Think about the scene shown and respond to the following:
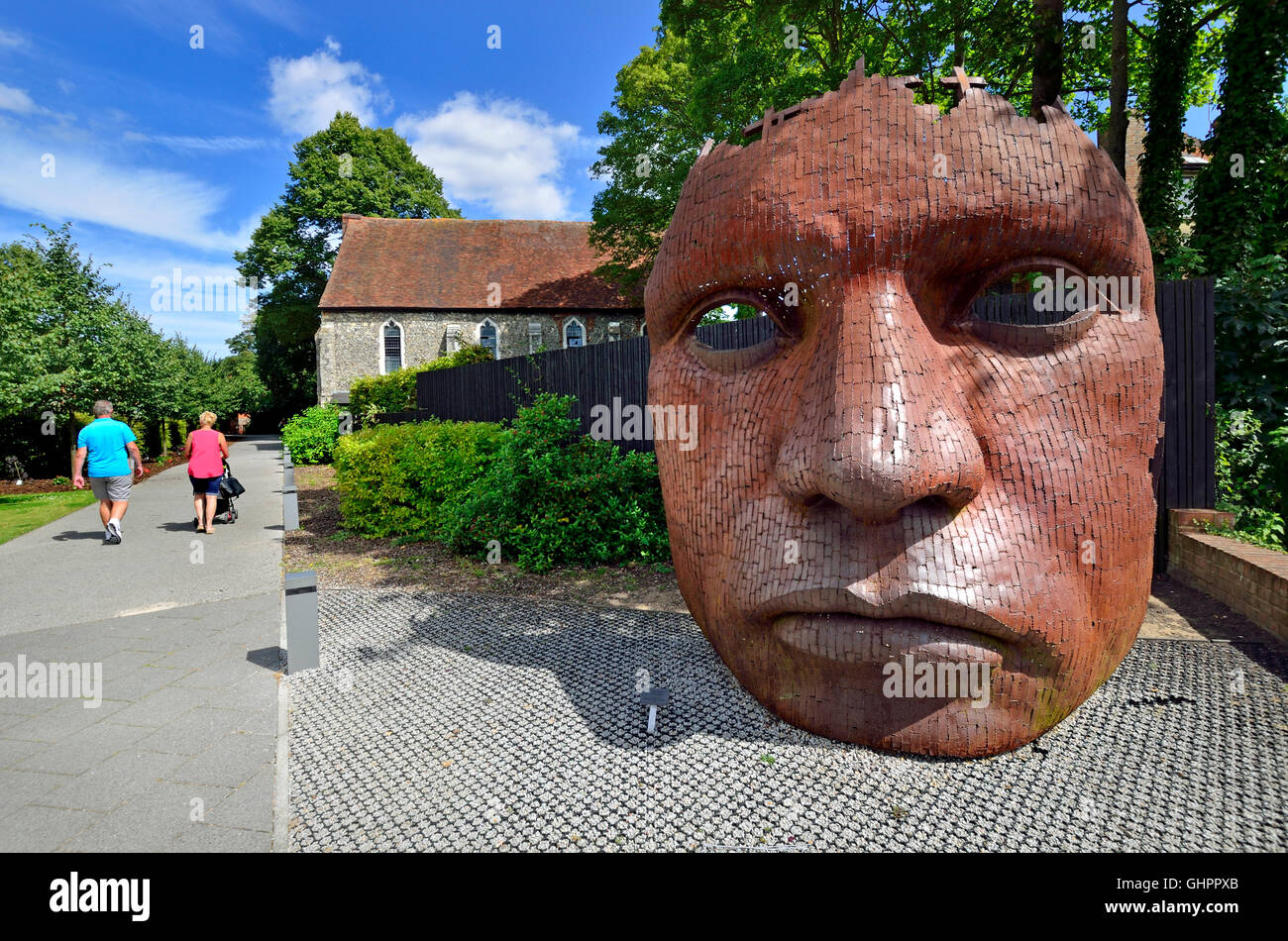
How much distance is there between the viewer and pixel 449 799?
2.94m

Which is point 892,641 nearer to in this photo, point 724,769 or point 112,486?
point 724,769

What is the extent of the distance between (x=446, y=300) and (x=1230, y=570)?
30725 millimetres

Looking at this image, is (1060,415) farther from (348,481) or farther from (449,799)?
(348,481)

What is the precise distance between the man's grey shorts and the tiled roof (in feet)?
75.1

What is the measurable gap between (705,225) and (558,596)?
4574mm

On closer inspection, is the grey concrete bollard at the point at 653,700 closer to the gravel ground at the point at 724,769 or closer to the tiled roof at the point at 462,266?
the gravel ground at the point at 724,769

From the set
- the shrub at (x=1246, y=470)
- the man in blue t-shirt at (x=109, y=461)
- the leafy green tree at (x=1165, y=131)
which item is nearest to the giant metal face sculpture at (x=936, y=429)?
the shrub at (x=1246, y=470)

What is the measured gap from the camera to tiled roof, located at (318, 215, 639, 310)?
30.8 meters

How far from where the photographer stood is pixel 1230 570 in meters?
5.35

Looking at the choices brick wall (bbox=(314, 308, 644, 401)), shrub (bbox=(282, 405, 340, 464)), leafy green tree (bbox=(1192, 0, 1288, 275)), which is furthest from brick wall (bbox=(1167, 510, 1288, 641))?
brick wall (bbox=(314, 308, 644, 401))

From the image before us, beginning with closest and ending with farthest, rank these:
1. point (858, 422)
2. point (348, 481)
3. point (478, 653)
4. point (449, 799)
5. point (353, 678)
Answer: point (858, 422) < point (449, 799) < point (353, 678) < point (478, 653) < point (348, 481)

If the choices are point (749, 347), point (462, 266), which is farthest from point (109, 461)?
point (462, 266)

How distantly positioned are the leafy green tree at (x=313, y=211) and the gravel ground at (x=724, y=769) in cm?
3845
